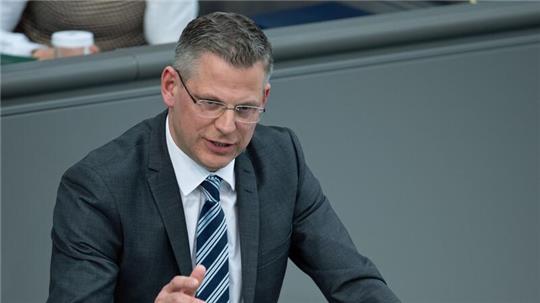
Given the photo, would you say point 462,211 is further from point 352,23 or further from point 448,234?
point 352,23

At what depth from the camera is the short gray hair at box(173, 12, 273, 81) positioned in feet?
6.75

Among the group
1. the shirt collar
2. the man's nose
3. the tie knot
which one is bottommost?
the tie knot

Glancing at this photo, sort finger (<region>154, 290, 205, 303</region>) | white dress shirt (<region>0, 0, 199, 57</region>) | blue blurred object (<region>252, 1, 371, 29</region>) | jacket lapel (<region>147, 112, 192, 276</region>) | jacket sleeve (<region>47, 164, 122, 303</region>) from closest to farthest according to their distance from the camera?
finger (<region>154, 290, 205, 303</region>) → jacket sleeve (<region>47, 164, 122, 303</region>) → jacket lapel (<region>147, 112, 192, 276</region>) → white dress shirt (<region>0, 0, 199, 57</region>) → blue blurred object (<region>252, 1, 371, 29</region>)

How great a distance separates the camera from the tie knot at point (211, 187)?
224cm

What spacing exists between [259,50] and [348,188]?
1312 millimetres

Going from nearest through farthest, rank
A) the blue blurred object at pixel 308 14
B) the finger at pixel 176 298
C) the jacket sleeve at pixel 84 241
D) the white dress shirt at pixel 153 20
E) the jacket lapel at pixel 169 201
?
the finger at pixel 176 298
the jacket sleeve at pixel 84 241
the jacket lapel at pixel 169 201
the white dress shirt at pixel 153 20
the blue blurred object at pixel 308 14

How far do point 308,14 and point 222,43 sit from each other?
5.89 ft

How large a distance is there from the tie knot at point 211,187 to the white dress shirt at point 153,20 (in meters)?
1.36

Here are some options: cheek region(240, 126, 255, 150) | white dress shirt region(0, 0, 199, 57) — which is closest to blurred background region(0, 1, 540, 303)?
white dress shirt region(0, 0, 199, 57)

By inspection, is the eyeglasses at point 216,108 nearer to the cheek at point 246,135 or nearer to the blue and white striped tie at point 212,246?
the cheek at point 246,135

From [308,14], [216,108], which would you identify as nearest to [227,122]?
[216,108]

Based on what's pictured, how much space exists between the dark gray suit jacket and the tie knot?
0.05 m

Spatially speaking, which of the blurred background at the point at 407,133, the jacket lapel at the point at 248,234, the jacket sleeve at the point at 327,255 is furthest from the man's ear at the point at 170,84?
the blurred background at the point at 407,133

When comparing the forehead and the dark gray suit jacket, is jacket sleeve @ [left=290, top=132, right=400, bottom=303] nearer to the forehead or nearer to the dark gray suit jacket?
the dark gray suit jacket
